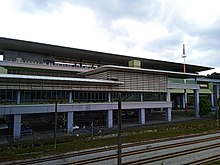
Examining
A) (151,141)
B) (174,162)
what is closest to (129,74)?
(151,141)

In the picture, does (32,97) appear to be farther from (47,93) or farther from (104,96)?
(104,96)

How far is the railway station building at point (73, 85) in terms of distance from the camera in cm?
3141

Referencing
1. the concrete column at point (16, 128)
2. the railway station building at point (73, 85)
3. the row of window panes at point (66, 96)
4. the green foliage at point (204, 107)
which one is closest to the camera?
the concrete column at point (16, 128)

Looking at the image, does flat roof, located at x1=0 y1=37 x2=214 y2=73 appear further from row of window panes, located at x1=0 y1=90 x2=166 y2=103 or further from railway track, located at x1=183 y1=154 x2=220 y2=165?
railway track, located at x1=183 y1=154 x2=220 y2=165

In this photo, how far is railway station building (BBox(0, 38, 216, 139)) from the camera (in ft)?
103

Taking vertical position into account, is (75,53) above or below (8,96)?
above

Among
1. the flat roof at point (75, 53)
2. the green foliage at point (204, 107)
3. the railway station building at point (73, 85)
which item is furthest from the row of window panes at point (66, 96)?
the flat roof at point (75, 53)

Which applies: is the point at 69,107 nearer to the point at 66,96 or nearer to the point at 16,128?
the point at 66,96

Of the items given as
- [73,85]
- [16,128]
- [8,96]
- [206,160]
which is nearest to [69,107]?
[73,85]

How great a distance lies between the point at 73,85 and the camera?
36094 millimetres

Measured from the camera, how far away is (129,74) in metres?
42.7

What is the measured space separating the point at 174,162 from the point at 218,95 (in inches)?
3137

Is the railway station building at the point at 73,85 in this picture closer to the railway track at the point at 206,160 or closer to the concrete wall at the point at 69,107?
the concrete wall at the point at 69,107

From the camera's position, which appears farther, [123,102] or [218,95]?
[218,95]
